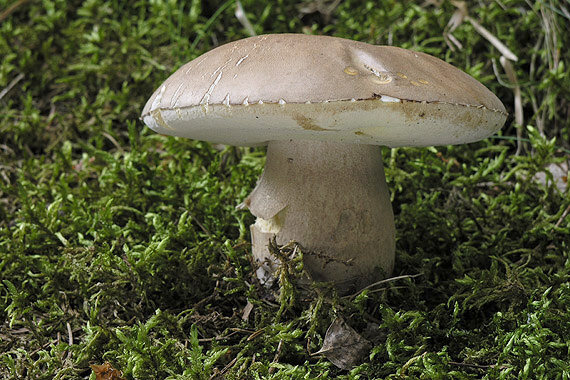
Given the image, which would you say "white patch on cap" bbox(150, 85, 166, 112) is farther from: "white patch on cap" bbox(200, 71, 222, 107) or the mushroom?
"white patch on cap" bbox(200, 71, 222, 107)

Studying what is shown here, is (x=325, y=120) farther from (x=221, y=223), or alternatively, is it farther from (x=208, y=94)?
(x=221, y=223)

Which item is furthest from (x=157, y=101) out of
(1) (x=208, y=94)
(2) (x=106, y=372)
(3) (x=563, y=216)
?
(3) (x=563, y=216)

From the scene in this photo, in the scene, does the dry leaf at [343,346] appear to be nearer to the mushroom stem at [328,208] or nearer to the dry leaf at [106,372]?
the mushroom stem at [328,208]

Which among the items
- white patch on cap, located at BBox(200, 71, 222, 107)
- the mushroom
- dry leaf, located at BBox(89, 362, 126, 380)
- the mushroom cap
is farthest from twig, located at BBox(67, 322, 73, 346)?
white patch on cap, located at BBox(200, 71, 222, 107)

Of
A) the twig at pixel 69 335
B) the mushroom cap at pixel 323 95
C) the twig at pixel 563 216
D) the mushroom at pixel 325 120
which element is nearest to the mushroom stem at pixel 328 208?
the mushroom at pixel 325 120

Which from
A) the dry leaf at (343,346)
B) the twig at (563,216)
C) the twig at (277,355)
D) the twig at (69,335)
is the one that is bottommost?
the twig at (563,216)
